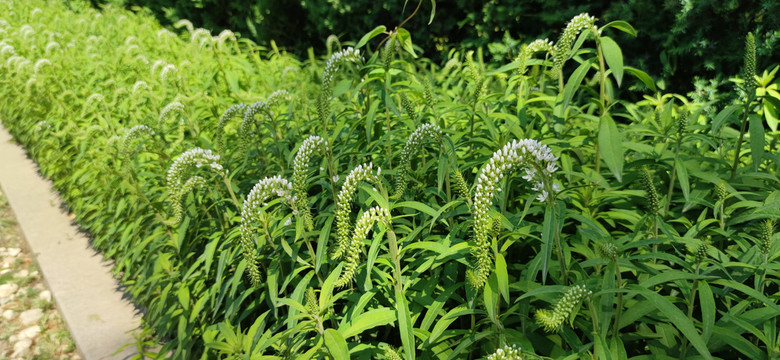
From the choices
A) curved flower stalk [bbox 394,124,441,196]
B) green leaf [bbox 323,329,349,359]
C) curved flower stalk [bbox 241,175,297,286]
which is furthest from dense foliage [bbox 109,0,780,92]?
green leaf [bbox 323,329,349,359]

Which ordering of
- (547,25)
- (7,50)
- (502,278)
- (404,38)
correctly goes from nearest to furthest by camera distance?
(502,278) < (404,38) < (547,25) < (7,50)

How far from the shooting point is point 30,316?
3949 mm

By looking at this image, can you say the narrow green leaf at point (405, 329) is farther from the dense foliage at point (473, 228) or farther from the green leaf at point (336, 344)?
the green leaf at point (336, 344)

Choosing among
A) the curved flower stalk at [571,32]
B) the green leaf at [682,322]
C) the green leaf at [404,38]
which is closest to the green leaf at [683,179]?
the curved flower stalk at [571,32]

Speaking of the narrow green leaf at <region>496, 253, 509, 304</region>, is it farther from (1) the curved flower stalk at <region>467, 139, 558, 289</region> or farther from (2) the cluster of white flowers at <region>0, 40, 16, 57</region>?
(2) the cluster of white flowers at <region>0, 40, 16, 57</region>

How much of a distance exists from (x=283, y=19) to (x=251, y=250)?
644 cm

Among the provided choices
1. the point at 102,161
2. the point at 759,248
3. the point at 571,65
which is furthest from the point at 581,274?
the point at 102,161

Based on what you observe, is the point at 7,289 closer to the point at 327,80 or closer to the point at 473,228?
the point at 327,80

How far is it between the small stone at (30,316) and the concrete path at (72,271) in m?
0.23

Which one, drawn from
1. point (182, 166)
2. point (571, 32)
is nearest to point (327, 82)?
point (182, 166)

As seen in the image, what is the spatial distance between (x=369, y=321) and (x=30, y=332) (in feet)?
10.8

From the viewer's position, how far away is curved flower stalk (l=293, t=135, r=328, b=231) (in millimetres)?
1998

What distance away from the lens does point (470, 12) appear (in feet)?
18.7

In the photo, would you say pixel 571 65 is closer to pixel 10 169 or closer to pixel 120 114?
pixel 120 114
